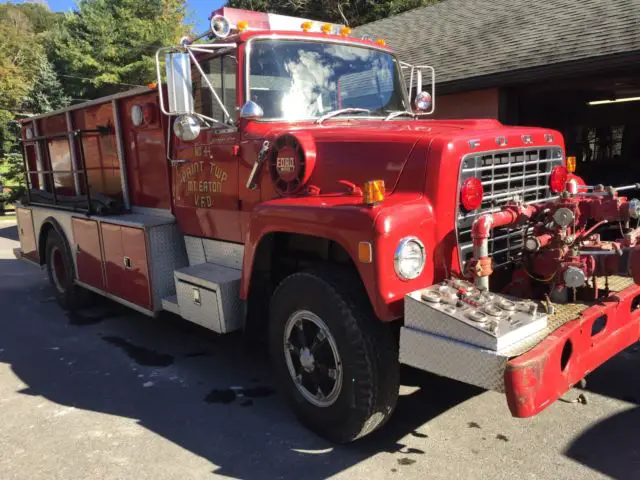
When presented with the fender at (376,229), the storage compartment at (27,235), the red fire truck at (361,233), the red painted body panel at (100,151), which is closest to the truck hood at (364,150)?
the red fire truck at (361,233)

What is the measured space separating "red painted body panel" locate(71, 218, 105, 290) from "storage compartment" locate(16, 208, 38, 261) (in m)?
1.52

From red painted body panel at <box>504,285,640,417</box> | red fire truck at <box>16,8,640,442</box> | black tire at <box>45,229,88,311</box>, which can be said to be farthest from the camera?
black tire at <box>45,229,88,311</box>

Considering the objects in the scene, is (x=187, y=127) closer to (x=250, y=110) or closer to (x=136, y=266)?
(x=250, y=110)

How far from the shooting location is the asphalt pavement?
3092mm

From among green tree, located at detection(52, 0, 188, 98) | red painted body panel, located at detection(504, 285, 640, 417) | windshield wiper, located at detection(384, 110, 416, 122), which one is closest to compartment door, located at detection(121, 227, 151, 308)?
windshield wiper, located at detection(384, 110, 416, 122)

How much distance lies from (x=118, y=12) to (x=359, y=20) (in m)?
16.1

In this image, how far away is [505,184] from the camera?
335 cm

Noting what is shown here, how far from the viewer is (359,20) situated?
1064 inches

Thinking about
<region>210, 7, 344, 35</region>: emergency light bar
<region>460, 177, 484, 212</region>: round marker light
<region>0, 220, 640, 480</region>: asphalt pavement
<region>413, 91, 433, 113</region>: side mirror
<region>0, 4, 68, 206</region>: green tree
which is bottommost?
<region>0, 220, 640, 480</region>: asphalt pavement

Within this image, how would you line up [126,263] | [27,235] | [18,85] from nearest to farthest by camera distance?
[126,263]
[27,235]
[18,85]

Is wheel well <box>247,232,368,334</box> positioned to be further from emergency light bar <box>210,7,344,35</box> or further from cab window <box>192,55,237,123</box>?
emergency light bar <box>210,7,344,35</box>

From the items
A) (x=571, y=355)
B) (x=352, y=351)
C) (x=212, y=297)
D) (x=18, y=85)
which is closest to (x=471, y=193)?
(x=571, y=355)

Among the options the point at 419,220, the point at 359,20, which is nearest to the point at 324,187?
the point at 419,220

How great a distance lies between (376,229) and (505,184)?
1117 millimetres
